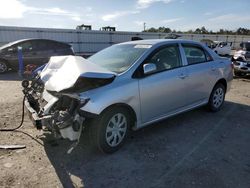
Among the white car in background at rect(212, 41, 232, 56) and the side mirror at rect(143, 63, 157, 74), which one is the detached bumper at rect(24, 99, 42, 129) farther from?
the white car in background at rect(212, 41, 232, 56)

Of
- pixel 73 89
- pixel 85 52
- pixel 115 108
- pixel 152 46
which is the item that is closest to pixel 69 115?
pixel 73 89

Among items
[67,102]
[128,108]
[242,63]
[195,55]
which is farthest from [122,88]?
[242,63]

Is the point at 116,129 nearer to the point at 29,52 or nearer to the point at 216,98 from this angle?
the point at 216,98

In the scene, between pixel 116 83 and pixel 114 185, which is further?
pixel 116 83

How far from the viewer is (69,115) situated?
3.35m

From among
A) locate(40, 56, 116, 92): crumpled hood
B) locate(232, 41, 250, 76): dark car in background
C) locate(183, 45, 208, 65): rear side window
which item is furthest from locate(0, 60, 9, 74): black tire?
locate(232, 41, 250, 76): dark car in background

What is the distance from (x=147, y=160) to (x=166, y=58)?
1.93 meters

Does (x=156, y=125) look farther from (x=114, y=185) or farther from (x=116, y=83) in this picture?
(x=114, y=185)

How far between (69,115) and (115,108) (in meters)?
0.73

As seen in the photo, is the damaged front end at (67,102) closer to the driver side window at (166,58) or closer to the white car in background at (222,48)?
the driver side window at (166,58)

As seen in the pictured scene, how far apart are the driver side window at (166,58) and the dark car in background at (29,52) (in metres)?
8.87

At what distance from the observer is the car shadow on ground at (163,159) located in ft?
10.6

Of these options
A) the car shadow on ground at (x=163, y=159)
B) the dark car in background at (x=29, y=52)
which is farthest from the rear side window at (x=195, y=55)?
the dark car in background at (x=29, y=52)

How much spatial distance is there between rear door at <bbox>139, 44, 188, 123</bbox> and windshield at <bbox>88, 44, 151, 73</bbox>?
0.26 m
